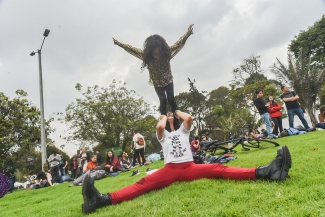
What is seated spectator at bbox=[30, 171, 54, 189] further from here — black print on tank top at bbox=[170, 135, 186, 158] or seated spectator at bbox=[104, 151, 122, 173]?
black print on tank top at bbox=[170, 135, 186, 158]

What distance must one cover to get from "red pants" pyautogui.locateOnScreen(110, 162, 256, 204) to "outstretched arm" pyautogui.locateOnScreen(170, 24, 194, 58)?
2.91m

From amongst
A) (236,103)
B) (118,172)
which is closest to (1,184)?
(118,172)

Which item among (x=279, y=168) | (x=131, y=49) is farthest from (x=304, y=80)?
(x=279, y=168)

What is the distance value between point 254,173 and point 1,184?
24.0ft

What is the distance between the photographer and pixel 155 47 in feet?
17.1

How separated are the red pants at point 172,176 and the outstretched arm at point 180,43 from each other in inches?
115

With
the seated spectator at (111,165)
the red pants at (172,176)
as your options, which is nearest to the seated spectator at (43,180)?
the seated spectator at (111,165)

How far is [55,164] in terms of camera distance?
12.5 meters

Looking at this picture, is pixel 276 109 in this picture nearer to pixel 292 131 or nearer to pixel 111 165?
pixel 292 131

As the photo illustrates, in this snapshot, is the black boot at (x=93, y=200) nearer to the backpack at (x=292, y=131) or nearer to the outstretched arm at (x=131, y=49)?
the outstretched arm at (x=131, y=49)

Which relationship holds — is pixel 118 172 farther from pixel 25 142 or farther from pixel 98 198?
pixel 25 142

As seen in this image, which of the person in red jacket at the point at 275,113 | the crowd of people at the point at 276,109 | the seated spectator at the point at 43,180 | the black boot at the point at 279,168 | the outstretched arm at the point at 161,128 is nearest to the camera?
the black boot at the point at 279,168

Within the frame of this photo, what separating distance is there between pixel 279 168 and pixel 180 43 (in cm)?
359

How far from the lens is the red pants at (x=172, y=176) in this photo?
11.1 feet
